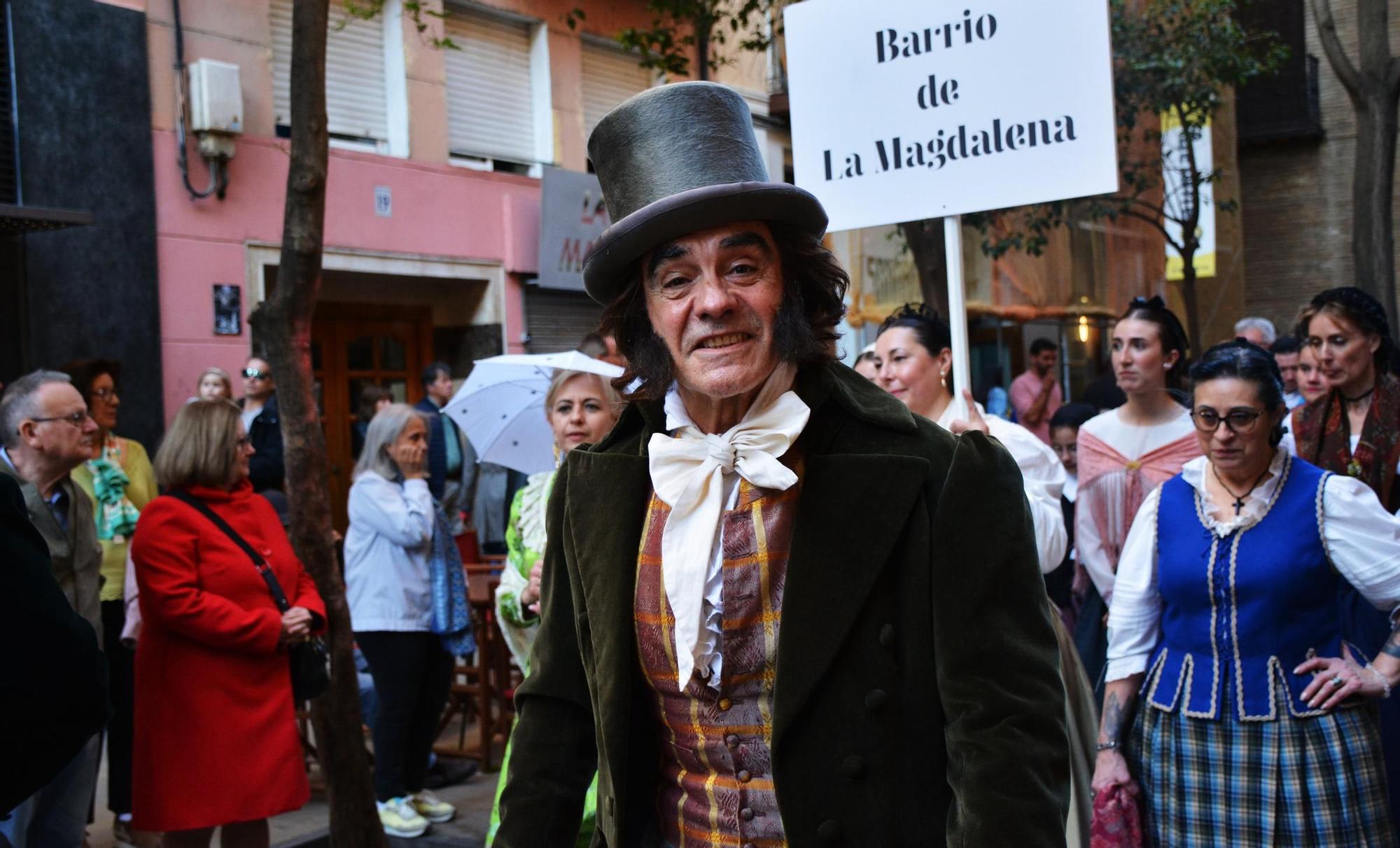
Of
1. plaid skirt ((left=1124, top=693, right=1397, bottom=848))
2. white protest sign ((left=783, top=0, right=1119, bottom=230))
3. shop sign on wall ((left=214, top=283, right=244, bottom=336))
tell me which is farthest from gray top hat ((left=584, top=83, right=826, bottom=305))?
shop sign on wall ((left=214, top=283, right=244, bottom=336))

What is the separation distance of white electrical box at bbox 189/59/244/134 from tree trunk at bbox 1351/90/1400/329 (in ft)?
28.6

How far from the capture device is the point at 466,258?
41.0ft

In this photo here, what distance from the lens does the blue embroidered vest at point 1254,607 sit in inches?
141

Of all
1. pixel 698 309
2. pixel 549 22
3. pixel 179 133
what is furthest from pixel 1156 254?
pixel 698 309

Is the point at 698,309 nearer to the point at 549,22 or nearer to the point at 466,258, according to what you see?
the point at 466,258

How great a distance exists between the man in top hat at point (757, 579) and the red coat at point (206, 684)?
2765 mm

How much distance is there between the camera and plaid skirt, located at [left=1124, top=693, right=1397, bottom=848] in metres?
3.50

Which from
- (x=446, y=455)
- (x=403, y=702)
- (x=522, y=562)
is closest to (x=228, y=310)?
(x=446, y=455)

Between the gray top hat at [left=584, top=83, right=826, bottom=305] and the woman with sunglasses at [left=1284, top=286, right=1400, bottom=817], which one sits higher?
the gray top hat at [left=584, top=83, right=826, bottom=305]

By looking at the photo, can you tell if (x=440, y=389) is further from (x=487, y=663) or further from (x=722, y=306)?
(x=722, y=306)

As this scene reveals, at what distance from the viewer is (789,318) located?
2225 mm

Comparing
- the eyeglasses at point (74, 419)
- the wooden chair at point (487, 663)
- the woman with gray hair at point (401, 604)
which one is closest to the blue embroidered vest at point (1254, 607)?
the woman with gray hair at point (401, 604)

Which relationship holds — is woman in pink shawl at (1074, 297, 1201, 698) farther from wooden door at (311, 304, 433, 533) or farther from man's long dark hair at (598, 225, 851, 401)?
wooden door at (311, 304, 433, 533)

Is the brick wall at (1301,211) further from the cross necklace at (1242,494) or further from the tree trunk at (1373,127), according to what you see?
the cross necklace at (1242,494)
